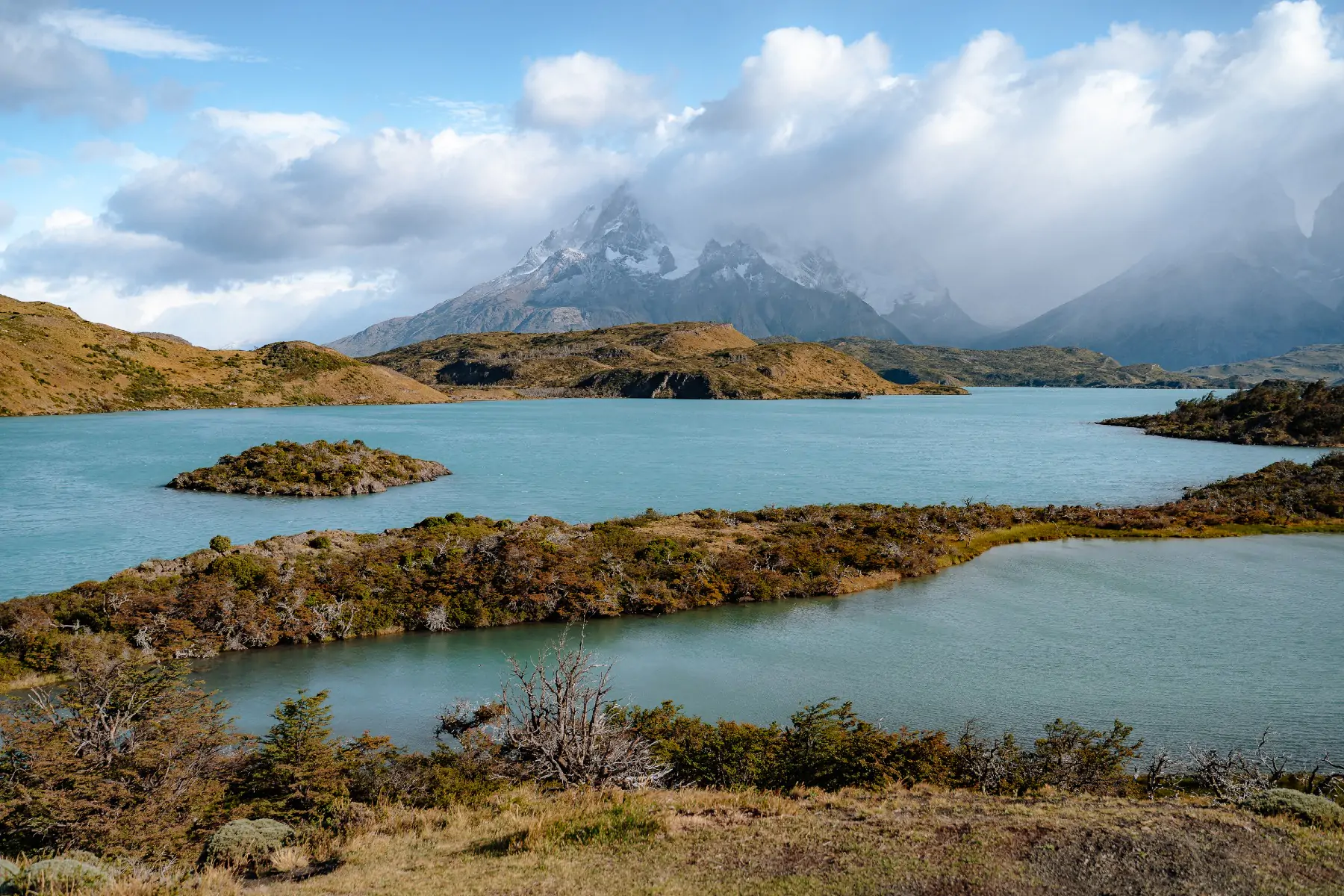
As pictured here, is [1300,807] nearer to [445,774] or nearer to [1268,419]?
[445,774]

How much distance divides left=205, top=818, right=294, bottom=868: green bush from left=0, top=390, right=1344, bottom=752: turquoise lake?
887 cm

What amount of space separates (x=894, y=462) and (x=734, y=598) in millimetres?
61616

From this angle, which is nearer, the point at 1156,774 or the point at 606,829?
the point at 606,829

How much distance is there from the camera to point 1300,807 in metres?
15.9

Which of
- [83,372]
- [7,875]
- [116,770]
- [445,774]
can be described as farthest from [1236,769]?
[83,372]

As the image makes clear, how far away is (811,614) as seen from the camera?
38.4m

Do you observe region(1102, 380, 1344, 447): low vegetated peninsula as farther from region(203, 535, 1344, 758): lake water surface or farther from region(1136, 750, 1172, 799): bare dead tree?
region(1136, 750, 1172, 799): bare dead tree

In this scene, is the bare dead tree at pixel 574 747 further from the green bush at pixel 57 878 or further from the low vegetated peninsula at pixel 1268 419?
the low vegetated peninsula at pixel 1268 419

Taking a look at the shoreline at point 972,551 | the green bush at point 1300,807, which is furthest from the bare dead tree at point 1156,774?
the shoreline at point 972,551

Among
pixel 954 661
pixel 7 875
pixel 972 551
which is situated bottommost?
pixel 954 661

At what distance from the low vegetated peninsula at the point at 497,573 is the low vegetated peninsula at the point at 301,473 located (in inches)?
1211

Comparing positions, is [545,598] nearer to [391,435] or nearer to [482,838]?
[482,838]

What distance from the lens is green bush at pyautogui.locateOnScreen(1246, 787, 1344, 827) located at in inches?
609

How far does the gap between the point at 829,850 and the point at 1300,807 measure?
33.2 ft
